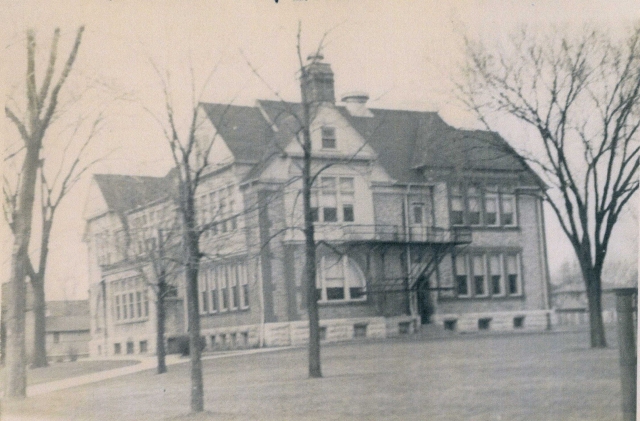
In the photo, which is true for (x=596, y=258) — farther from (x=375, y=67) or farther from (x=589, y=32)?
(x=375, y=67)

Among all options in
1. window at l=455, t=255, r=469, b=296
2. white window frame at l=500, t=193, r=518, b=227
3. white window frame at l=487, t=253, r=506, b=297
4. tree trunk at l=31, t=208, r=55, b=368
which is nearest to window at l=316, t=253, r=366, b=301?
window at l=455, t=255, r=469, b=296

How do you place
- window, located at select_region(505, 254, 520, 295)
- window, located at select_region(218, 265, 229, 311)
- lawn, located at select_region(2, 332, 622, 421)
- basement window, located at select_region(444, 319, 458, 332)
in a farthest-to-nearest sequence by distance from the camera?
window, located at select_region(505, 254, 520, 295) < basement window, located at select_region(444, 319, 458, 332) < window, located at select_region(218, 265, 229, 311) < lawn, located at select_region(2, 332, 622, 421)

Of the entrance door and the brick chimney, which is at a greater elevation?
the brick chimney

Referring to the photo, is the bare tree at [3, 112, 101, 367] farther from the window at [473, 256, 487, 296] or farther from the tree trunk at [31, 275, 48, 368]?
the window at [473, 256, 487, 296]

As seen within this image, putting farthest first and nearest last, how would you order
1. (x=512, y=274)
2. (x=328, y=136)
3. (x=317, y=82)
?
1. (x=512, y=274)
2. (x=317, y=82)
3. (x=328, y=136)

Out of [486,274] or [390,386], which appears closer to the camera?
[390,386]

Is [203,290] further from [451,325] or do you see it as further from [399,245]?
[451,325]

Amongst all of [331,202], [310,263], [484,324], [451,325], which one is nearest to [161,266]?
[310,263]
